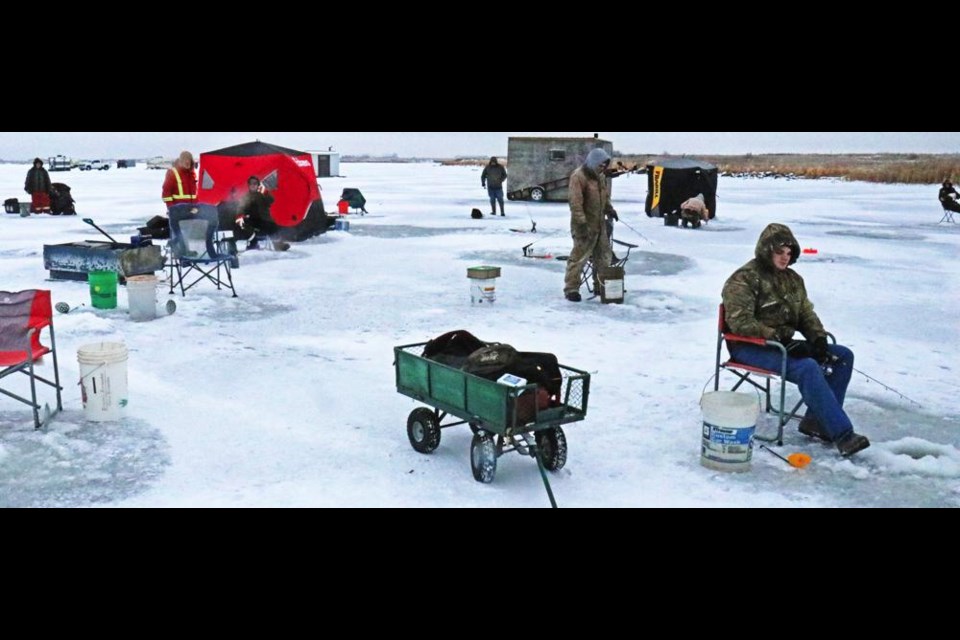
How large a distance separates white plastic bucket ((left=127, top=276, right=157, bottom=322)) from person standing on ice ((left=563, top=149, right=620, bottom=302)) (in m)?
4.45

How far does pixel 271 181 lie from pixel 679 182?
10.3 meters

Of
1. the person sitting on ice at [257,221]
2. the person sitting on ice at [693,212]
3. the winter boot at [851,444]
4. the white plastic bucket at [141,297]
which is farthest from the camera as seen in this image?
the person sitting on ice at [693,212]

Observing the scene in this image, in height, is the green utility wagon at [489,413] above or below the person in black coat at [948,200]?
below

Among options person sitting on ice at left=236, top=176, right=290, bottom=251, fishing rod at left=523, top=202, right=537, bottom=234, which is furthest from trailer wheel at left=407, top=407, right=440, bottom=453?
fishing rod at left=523, top=202, right=537, bottom=234

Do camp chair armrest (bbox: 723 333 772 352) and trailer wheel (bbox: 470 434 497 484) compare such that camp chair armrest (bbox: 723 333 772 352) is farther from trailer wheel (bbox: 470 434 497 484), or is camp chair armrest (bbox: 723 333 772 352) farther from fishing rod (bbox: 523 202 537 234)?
fishing rod (bbox: 523 202 537 234)

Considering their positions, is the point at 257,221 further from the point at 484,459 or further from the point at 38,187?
the point at 484,459

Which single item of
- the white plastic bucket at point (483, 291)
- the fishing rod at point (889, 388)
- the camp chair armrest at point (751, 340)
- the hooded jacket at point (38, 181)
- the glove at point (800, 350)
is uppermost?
the hooded jacket at point (38, 181)

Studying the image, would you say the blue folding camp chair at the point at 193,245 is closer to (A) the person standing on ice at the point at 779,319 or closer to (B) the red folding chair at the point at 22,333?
(B) the red folding chair at the point at 22,333

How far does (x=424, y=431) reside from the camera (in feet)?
16.5

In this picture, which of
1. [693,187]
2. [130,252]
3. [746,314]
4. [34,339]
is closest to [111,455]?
[34,339]

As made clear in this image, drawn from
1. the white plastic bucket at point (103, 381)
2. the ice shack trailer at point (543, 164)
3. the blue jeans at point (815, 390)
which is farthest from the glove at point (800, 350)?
the ice shack trailer at point (543, 164)

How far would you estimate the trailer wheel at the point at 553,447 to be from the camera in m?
4.74

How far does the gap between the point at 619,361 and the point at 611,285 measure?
258 cm

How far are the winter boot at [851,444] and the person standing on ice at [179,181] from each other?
9664mm
